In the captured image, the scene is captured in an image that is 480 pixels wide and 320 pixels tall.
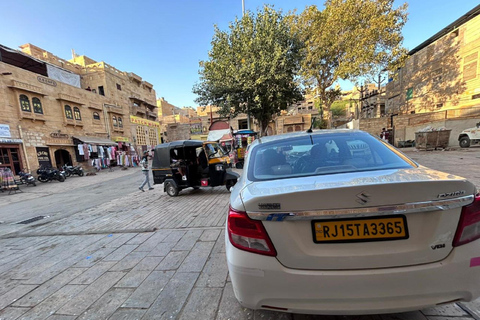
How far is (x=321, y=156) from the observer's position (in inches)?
78.0

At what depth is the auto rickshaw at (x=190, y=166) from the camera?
653cm

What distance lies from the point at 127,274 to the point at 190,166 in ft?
14.8

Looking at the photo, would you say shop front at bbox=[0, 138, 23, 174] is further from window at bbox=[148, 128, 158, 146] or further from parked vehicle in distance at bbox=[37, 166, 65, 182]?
window at bbox=[148, 128, 158, 146]

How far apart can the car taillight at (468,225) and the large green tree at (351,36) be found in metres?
15.6

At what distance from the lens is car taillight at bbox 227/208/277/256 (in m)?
1.27

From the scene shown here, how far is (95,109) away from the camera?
23.6 meters

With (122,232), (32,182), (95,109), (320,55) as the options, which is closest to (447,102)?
(320,55)

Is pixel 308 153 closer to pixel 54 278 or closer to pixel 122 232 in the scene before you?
pixel 54 278

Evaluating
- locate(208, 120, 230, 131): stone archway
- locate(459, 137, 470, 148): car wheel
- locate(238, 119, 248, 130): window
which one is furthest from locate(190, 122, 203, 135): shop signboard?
locate(459, 137, 470, 148): car wheel

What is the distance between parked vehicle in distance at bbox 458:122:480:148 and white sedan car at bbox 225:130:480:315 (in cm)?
1940

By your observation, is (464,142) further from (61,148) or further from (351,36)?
(61,148)

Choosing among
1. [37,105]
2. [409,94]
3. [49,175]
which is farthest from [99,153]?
[409,94]

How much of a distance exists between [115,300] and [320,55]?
17.4 meters

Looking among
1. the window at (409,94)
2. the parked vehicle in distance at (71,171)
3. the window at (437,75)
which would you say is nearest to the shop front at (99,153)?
the parked vehicle in distance at (71,171)
